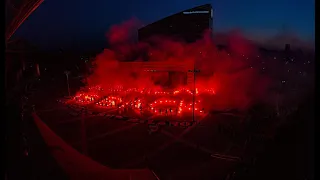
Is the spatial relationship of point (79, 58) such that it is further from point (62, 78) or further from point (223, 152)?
point (223, 152)

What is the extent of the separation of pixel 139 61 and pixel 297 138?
23.5m

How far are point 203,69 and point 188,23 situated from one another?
2021 centimetres

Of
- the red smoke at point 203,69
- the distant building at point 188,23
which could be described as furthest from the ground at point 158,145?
the distant building at point 188,23

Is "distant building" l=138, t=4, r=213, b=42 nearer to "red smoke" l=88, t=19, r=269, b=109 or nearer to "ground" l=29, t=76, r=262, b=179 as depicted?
"red smoke" l=88, t=19, r=269, b=109

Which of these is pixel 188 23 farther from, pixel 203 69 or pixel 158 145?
pixel 158 145

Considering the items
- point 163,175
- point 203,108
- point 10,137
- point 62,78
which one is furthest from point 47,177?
point 62,78

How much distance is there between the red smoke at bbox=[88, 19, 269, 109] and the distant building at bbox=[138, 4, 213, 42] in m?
11.2

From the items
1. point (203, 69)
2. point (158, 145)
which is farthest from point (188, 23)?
point (158, 145)

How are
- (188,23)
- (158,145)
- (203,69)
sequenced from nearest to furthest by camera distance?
(158,145) → (203,69) → (188,23)

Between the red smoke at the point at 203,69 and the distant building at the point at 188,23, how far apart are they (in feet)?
36.9

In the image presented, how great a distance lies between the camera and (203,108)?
17844 millimetres

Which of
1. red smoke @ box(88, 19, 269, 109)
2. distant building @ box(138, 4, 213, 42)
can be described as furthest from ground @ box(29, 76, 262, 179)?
distant building @ box(138, 4, 213, 42)

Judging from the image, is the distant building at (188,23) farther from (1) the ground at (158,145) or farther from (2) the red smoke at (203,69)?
(1) the ground at (158,145)

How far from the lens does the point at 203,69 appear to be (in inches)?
1060
